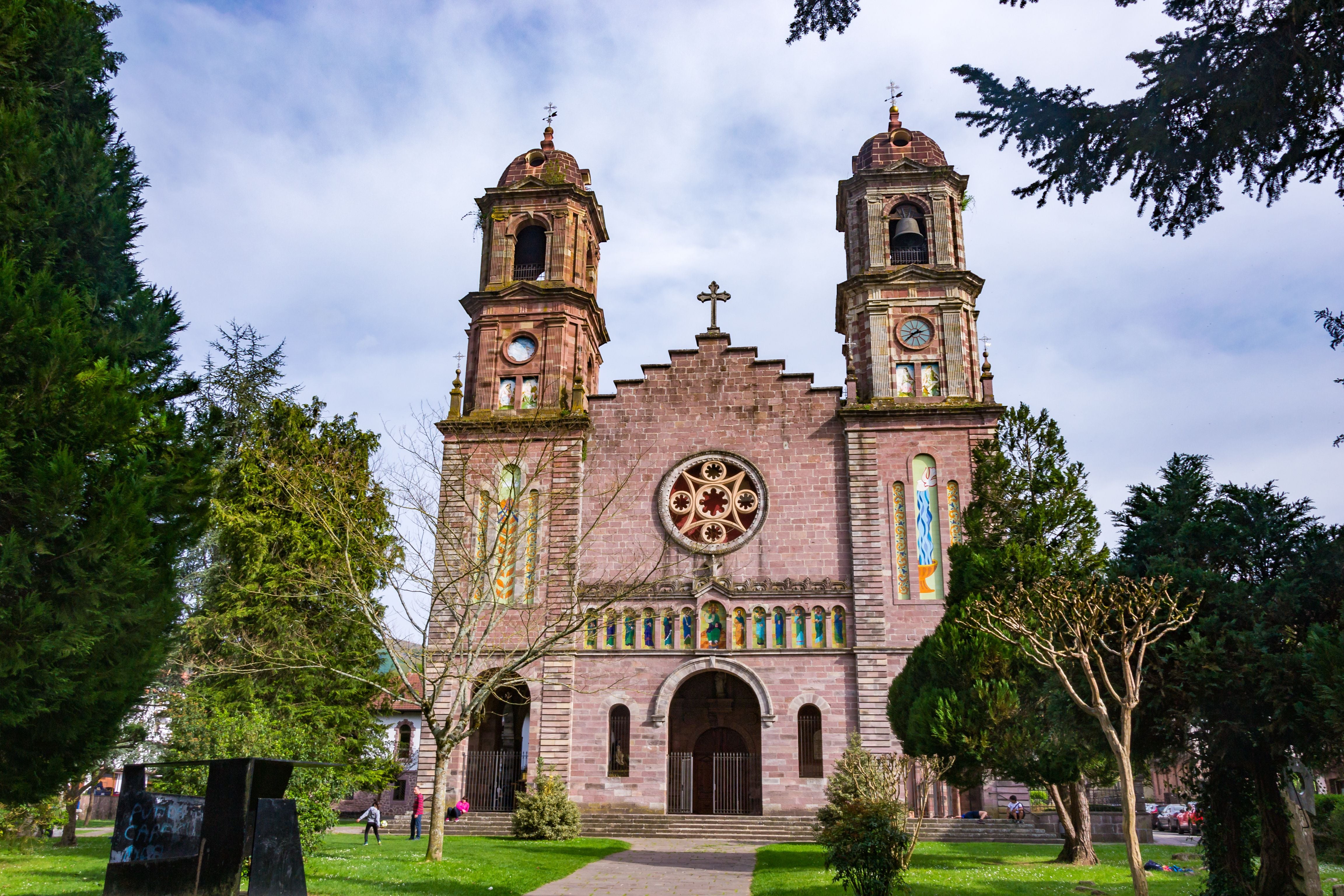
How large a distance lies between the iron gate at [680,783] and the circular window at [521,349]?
40.8ft

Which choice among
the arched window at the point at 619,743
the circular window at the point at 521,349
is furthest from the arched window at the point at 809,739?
the circular window at the point at 521,349

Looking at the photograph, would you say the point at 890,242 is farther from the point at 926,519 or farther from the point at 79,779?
the point at 79,779

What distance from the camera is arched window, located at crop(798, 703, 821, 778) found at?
85.7ft

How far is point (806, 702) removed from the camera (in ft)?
85.8

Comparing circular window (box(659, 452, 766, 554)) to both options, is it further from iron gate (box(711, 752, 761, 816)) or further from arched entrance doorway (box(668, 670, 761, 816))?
iron gate (box(711, 752, 761, 816))

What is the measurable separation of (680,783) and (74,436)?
2145 cm

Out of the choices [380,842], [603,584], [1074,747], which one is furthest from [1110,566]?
[380,842]

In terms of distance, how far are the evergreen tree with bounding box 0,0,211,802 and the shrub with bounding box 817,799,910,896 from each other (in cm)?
857

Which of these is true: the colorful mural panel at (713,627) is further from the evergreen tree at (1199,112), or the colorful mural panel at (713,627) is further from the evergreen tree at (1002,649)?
the evergreen tree at (1199,112)

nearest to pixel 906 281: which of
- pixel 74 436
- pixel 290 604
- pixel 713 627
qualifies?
pixel 713 627

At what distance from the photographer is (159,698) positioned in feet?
75.0

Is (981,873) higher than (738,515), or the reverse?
(738,515)

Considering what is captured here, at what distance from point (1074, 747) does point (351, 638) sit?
660 inches

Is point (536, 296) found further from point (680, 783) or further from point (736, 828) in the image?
point (736, 828)
